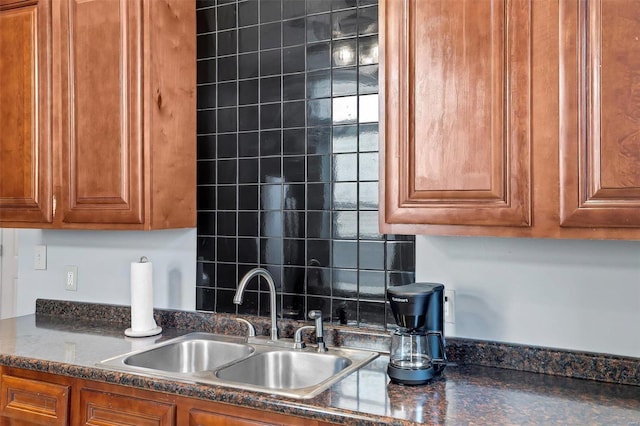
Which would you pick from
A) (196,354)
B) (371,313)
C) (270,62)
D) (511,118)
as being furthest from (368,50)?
(196,354)

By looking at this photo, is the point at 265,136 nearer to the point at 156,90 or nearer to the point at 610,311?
the point at 156,90

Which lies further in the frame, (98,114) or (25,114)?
(25,114)

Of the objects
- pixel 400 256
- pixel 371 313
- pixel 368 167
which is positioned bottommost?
pixel 371 313

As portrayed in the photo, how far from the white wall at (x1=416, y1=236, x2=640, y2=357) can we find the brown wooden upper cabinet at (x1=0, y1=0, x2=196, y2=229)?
1.05 metres

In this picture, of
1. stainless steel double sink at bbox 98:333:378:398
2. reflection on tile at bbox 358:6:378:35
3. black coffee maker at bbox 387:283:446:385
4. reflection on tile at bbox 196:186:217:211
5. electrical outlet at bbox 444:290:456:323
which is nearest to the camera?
black coffee maker at bbox 387:283:446:385

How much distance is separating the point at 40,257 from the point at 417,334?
2.00m

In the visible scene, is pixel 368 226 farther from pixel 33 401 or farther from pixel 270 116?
pixel 33 401

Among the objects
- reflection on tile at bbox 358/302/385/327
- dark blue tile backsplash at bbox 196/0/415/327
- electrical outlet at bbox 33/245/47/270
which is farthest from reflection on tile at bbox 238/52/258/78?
electrical outlet at bbox 33/245/47/270

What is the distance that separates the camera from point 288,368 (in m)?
1.99

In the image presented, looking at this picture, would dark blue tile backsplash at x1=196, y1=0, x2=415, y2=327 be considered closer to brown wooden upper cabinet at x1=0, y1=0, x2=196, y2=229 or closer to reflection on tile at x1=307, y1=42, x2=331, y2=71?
reflection on tile at x1=307, y1=42, x2=331, y2=71

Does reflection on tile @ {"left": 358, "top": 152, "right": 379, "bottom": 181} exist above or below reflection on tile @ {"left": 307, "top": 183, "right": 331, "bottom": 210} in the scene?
above

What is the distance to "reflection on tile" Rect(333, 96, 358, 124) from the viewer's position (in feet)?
6.74

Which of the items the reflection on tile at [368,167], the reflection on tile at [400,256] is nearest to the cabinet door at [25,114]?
the reflection on tile at [368,167]

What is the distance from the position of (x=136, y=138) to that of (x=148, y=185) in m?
0.18
